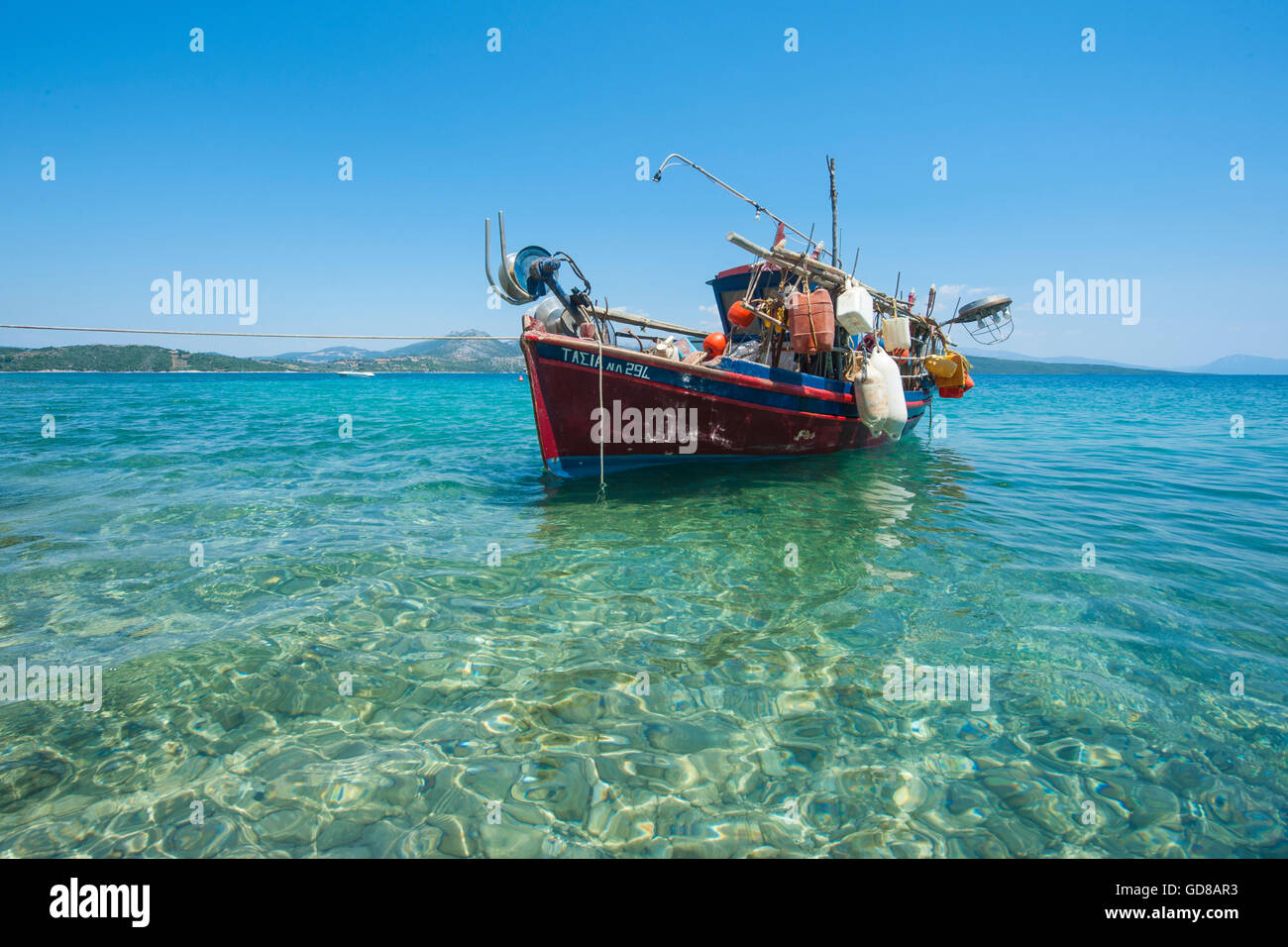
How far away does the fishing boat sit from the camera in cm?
1033

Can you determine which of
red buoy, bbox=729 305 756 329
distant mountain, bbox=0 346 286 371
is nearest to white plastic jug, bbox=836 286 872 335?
red buoy, bbox=729 305 756 329

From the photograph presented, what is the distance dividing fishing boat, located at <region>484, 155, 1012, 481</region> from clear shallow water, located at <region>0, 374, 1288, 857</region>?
202 centimetres

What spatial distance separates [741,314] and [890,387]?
148 inches

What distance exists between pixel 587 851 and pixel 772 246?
1089cm

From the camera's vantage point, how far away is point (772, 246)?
11.1 meters

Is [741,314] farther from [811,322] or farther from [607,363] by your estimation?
[607,363]

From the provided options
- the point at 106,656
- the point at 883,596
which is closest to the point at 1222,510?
the point at 883,596

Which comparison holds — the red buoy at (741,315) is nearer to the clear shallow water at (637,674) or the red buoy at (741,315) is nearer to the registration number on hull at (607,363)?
the registration number on hull at (607,363)

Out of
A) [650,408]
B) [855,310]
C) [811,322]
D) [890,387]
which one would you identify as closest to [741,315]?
[811,322]

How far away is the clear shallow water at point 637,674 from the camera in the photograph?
2.99 metres

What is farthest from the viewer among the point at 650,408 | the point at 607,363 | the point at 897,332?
the point at 897,332

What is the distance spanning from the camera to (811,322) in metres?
11.2
